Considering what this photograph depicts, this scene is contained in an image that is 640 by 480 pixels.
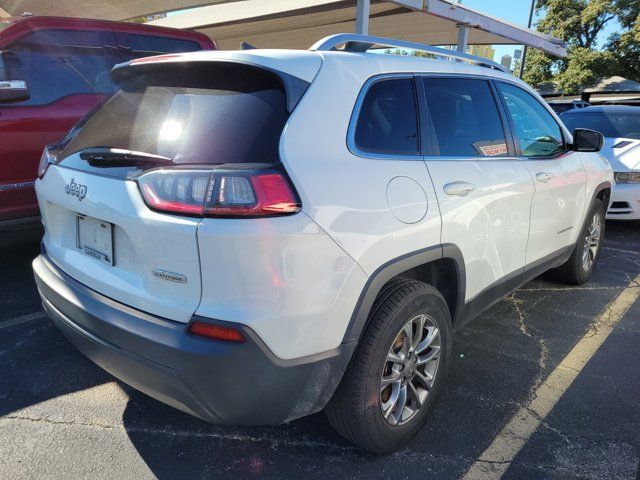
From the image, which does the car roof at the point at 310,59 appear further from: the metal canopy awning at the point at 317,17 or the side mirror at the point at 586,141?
the metal canopy awning at the point at 317,17

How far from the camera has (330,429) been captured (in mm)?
2529

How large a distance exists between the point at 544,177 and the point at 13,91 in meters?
3.75

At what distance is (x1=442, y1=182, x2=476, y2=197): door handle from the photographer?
240 centimetres

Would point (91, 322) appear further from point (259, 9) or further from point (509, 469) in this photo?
point (259, 9)

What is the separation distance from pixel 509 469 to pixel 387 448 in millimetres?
556

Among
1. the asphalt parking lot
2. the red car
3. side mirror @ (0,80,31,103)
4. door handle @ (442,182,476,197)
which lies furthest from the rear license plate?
side mirror @ (0,80,31,103)

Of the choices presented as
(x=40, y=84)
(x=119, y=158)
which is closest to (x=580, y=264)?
(x=119, y=158)

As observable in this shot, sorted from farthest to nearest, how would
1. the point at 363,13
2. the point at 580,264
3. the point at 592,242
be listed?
the point at 363,13
the point at 592,242
the point at 580,264

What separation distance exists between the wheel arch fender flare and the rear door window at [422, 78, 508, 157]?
0.51m

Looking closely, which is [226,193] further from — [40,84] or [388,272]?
[40,84]

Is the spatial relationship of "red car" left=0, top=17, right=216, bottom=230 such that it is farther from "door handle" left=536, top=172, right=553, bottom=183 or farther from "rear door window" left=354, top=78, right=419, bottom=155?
"door handle" left=536, top=172, right=553, bottom=183

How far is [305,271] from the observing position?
1.78 meters

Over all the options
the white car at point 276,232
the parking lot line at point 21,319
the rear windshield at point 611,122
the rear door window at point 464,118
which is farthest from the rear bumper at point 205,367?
the rear windshield at point 611,122

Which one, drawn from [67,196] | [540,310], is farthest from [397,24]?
[67,196]
